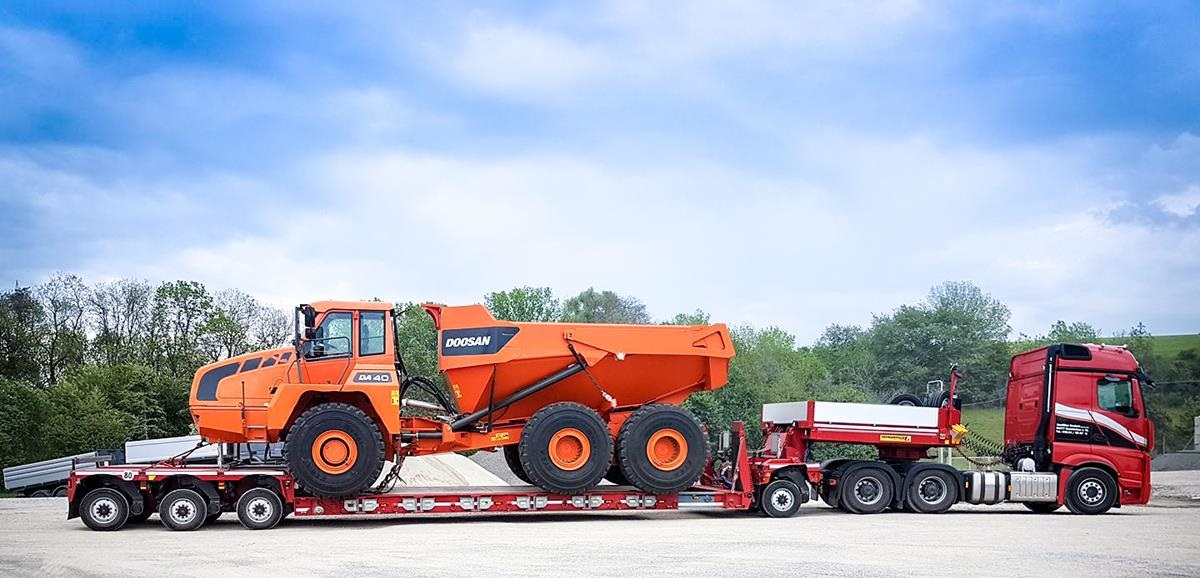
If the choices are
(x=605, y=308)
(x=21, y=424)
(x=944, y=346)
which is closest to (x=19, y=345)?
(x=21, y=424)

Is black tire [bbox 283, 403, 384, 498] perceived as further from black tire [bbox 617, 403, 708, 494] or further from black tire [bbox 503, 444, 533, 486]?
black tire [bbox 617, 403, 708, 494]

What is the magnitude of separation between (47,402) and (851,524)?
35.5m

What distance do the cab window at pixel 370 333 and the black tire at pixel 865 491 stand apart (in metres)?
9.89

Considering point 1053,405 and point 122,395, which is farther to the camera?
point 122,395

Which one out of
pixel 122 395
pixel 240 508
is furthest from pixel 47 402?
pixel 240 508

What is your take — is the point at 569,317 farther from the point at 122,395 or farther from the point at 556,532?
the point at 556,532

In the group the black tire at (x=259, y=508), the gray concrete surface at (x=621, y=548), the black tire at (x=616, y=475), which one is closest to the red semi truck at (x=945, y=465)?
the black tire at (x=616, y=475)

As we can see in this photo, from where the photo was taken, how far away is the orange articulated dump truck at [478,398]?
18.8 metres

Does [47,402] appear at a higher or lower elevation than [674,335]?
lower

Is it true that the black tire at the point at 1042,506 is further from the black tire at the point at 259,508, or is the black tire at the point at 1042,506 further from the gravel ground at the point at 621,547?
the black tire at the point at 259,508

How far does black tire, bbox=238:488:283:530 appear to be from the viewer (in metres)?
18.3

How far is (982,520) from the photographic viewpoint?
20344mm

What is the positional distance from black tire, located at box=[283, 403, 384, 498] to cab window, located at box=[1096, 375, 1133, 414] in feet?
49.6

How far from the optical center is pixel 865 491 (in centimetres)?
2200
